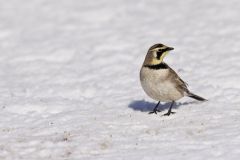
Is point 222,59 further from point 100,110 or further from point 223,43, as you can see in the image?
point 100,110

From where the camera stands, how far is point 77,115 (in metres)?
11.8

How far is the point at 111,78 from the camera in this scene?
14461 mm

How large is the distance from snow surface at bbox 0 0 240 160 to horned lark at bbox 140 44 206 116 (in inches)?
16.5

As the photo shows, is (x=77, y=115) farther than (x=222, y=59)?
No

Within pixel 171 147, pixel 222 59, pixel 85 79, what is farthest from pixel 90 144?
pixel 222 59

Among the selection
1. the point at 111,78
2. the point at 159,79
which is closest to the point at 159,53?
the point at 159,79

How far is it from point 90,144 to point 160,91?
72.9 inches

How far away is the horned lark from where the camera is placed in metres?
11.2

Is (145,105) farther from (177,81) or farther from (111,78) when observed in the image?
(111,78)

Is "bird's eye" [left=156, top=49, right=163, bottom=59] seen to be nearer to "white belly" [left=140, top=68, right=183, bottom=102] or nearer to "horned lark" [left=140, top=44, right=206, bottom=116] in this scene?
"horned lark" [left=140, top=44, right=206, bottom=116]

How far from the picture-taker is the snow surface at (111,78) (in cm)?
995

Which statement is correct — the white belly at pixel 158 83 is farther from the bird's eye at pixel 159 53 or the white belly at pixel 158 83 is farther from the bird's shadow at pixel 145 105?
the bird's shadow at pixel 145 105

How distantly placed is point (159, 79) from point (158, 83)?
7 cm

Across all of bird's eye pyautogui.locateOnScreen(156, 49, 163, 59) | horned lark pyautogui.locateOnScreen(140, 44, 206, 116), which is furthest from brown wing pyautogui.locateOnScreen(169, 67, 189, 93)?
bird's eye pyautogui.locateOnScreen(156, 49, 163, 59)
